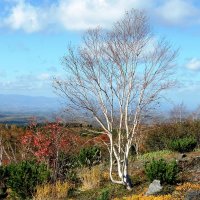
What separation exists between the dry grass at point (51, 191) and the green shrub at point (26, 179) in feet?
1.05

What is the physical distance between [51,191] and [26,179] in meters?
0.92

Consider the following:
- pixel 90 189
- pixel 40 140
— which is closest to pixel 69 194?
pixel 90 189

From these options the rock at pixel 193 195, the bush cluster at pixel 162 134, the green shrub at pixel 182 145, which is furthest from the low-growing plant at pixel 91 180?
the bush cluster at pixel 162 134

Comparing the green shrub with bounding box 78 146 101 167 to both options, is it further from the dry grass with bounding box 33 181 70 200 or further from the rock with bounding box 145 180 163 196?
the rock with bounding box 145 180 163 196

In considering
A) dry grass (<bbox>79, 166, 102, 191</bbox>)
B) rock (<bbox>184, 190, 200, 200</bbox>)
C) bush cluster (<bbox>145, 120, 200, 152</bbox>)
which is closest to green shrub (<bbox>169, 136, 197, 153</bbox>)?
bush cluster (<bbox>145, 120, 200, 152</bbox>)

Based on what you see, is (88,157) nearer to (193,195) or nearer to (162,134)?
(162,134)

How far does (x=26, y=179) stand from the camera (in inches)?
558

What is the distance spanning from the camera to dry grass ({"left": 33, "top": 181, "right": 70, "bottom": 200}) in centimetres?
1346

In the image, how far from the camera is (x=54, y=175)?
1515cm

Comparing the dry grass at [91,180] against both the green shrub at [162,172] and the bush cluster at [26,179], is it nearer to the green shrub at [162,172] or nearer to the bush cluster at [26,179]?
the bush cluster at [26,179]

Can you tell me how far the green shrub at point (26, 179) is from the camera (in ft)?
46.3

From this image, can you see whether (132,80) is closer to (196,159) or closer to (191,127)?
(196,159)

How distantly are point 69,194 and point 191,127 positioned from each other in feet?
42.6

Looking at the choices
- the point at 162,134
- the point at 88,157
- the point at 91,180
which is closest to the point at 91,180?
the point at 91,180
